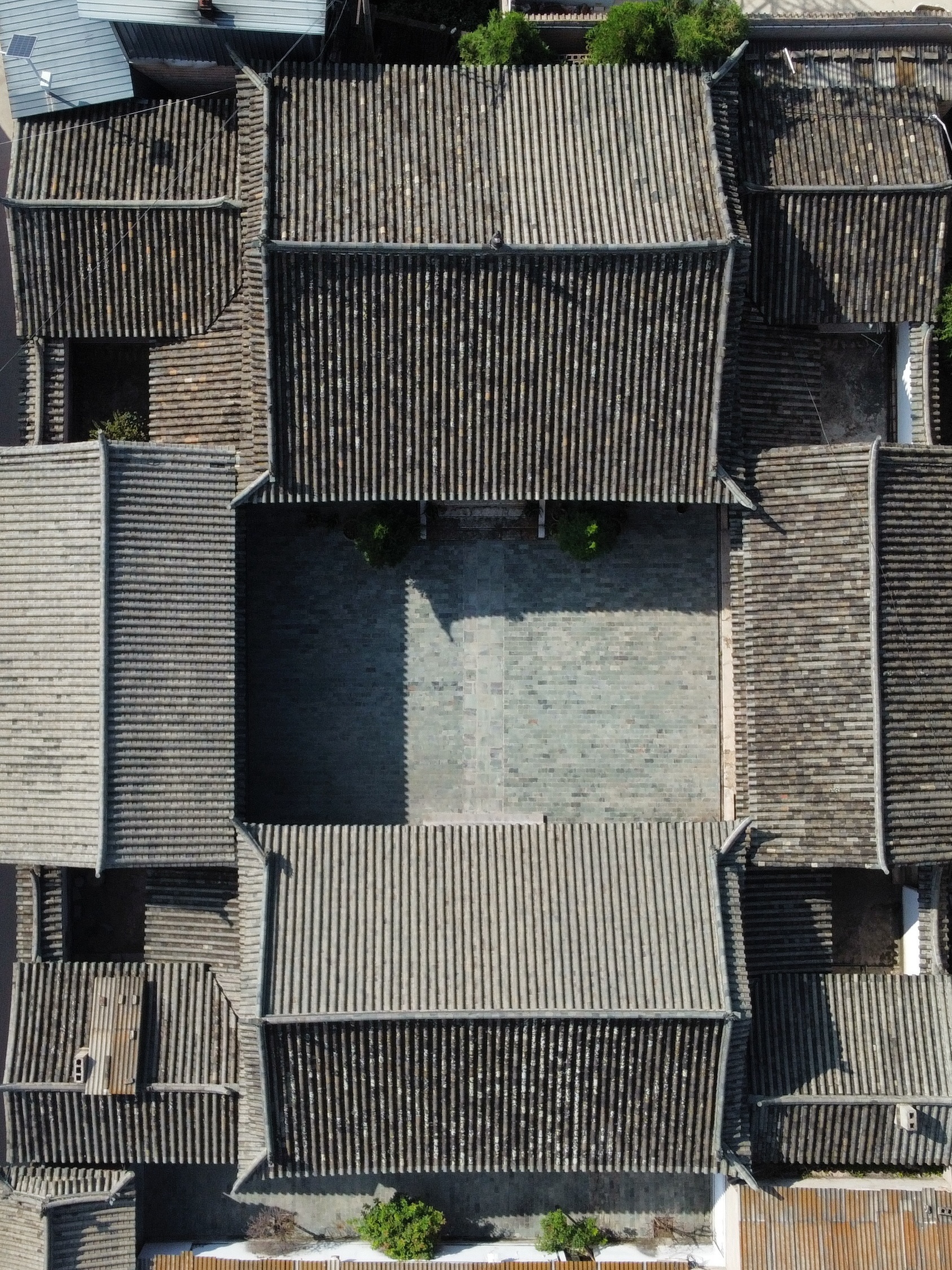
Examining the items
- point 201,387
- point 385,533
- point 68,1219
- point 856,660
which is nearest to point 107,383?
point 201,387

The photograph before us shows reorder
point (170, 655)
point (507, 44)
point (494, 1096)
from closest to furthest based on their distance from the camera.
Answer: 1. point (494, 1096)
2. point (170, 655)
3. point (507, 44)

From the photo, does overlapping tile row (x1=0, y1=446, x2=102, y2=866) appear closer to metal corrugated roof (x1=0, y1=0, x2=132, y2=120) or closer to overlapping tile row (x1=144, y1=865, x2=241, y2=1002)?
overlapping tile row (x1=144, y1=865, x2=241, y2=1002)

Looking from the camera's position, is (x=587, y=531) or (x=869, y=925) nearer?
(x=587, y=531)

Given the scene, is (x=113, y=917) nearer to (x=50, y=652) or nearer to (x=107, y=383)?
(x=50, y=652)

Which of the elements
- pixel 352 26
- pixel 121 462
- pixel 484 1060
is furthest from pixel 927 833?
pixel 352 26

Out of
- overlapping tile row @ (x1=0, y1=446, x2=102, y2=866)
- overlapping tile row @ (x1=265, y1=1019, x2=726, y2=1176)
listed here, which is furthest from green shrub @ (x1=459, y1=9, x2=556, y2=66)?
overlapping tile row @ (x1=265, y1=1019, x2=726, y2=1176)

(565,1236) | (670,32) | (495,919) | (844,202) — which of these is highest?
(670,32)

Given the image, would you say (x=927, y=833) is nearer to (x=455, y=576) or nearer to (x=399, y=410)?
(x=455, y=576)
